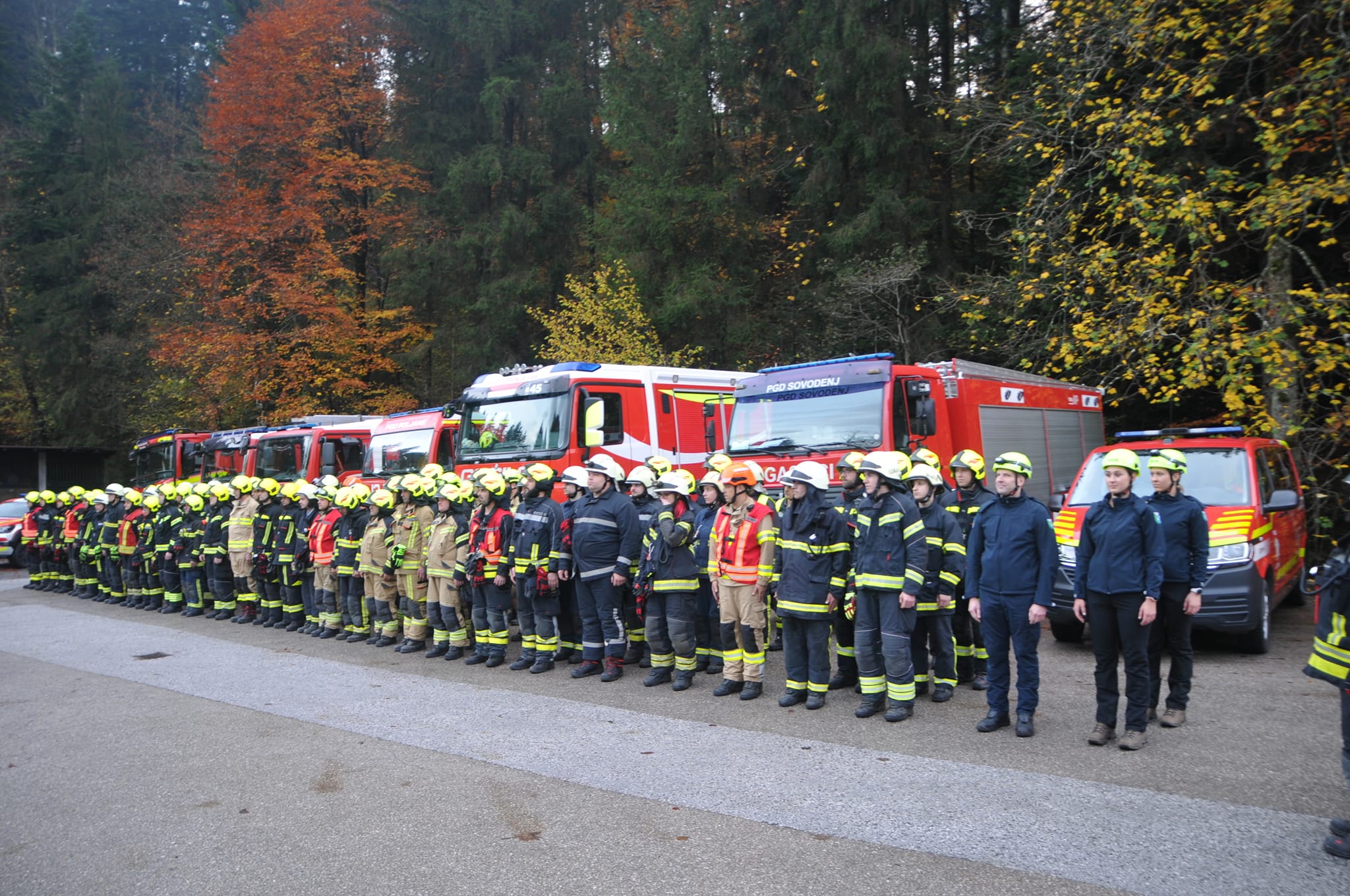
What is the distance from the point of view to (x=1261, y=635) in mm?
9008

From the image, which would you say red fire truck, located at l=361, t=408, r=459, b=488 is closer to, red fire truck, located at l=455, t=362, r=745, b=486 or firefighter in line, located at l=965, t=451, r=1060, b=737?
red fire truck, located at l=455, t=362, r=745, b=486

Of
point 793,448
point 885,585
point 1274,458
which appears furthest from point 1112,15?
point 885,585

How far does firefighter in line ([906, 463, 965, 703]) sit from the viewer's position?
7.62 metres

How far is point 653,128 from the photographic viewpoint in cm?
2669

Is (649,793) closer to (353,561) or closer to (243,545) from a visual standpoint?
(353,561)

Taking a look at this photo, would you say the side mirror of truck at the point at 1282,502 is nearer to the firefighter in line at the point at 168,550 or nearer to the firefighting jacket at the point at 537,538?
the firefighting jacket at the point at 537,538

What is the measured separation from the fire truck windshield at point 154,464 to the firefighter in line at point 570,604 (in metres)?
15.8

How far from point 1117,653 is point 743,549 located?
3008 mm

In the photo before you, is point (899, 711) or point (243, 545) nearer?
point (899, 711)

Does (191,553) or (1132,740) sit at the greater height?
(191,553)

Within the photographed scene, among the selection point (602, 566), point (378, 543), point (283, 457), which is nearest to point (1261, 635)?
point (602, 566)

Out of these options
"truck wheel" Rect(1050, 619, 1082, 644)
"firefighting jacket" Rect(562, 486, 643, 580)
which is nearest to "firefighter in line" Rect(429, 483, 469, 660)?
"firefighting jacket" Rect(562, 486, 643, 580)

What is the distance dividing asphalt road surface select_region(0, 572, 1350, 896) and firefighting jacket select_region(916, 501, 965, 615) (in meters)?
0.97

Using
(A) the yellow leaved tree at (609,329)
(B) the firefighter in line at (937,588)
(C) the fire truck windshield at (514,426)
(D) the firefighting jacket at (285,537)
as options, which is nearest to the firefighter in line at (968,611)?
(B) the firefighter in line at (937,588)
